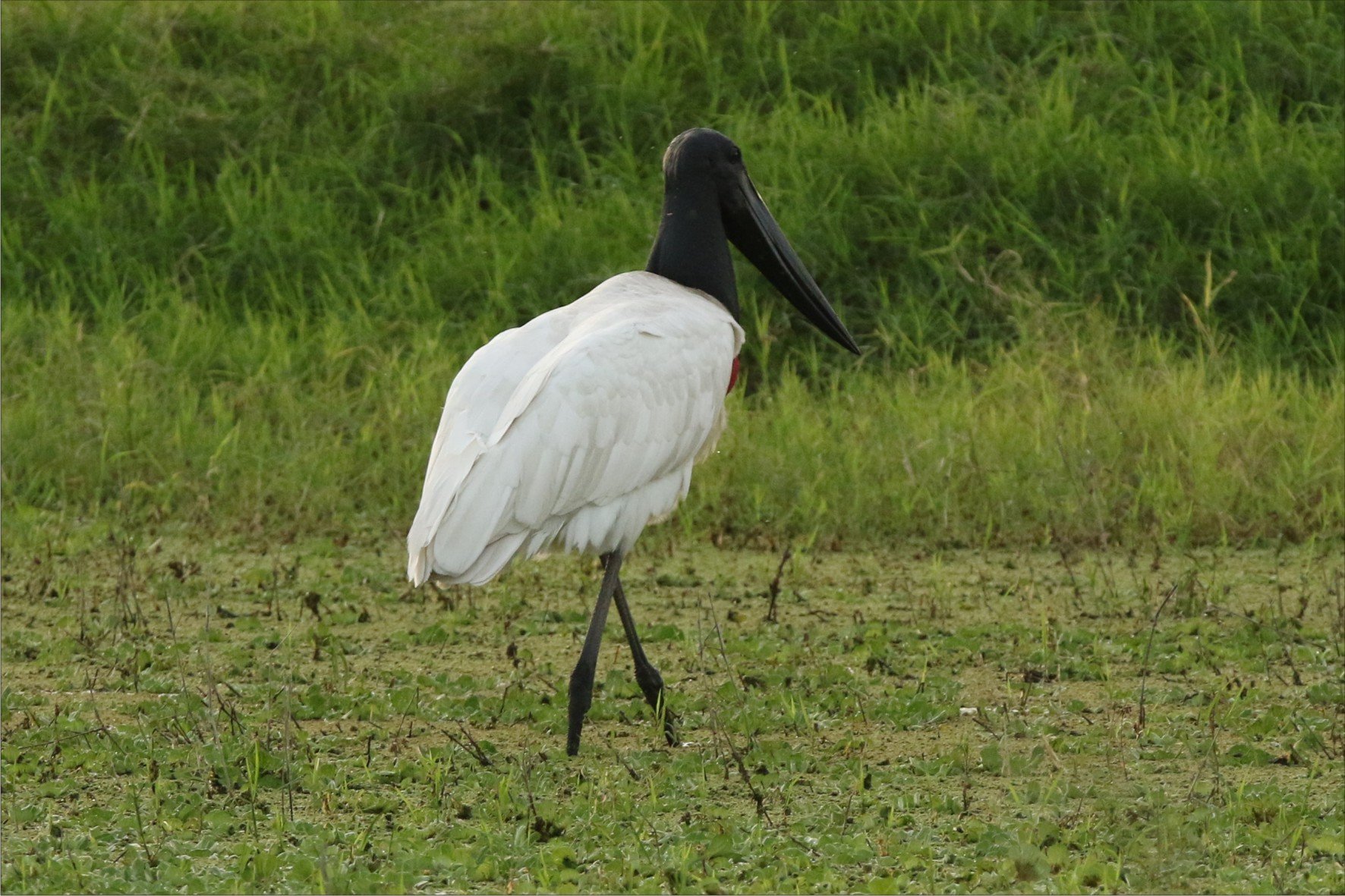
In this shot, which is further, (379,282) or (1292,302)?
(379,282)

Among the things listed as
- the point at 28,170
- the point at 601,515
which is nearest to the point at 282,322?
the point at 28,170

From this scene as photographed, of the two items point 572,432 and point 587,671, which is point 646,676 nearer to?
point 587,671

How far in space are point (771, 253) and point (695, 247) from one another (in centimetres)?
33

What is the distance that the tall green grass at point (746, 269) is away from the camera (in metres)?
5.82

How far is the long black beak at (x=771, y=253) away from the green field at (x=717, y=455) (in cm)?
69

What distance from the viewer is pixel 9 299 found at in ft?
24.0

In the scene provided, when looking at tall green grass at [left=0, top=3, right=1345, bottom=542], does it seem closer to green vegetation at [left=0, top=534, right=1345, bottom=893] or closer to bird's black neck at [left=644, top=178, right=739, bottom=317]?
green vegetation at [left=0, top=534, right=1345, bottom=893]

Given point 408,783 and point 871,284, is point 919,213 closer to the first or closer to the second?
point 871,284

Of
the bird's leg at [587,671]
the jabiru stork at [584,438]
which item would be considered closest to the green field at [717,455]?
the bird's leg at [587,671]

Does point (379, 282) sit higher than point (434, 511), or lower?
lower

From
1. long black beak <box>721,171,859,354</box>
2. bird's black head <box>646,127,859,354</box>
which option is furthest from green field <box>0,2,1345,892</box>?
bird's black head <box>646,127,859,354</box>

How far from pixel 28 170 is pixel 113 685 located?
452 centimetres

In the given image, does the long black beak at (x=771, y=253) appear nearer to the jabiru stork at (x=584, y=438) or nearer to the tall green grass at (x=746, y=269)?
the jabiru stork at (x=584, y=438)

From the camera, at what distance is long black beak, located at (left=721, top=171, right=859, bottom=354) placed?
4.57m
